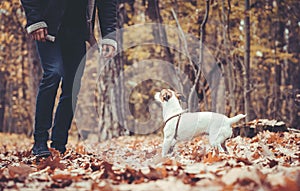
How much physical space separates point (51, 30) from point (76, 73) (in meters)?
0.57

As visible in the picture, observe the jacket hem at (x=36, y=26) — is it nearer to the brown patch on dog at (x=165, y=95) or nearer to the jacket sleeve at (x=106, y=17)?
the jacket sleeve at (x=106, y=17)

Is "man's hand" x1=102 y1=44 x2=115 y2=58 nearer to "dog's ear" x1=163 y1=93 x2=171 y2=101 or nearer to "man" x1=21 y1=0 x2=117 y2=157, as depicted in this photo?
"man" x1=21 y1=0 x2=117 y2=157

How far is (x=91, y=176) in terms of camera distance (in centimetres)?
282

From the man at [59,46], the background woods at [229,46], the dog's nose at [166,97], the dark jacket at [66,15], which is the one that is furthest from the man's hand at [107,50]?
the background woods at [229,46]

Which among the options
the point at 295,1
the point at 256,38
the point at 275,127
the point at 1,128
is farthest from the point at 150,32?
the point at 1,128

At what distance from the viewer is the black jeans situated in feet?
14.1

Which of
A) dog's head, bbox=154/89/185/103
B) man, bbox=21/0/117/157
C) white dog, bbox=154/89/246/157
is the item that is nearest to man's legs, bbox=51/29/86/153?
man, bbox=21/0/117/157

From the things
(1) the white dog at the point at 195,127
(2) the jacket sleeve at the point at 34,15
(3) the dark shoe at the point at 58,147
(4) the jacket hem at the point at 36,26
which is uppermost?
(2) the jacket sleeve at the point at 34,15

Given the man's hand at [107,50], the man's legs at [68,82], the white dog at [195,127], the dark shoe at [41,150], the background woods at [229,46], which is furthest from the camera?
the background woods at [229,46]

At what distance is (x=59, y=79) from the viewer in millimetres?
4312

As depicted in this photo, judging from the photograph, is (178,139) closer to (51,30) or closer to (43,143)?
(43,143)

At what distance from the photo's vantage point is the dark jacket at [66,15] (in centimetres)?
427

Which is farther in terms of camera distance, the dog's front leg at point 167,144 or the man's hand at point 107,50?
the man's hand at point 107,50

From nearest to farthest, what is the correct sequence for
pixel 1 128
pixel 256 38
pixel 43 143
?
pixel 43 143
pixel 256 38
pixel 1 128
